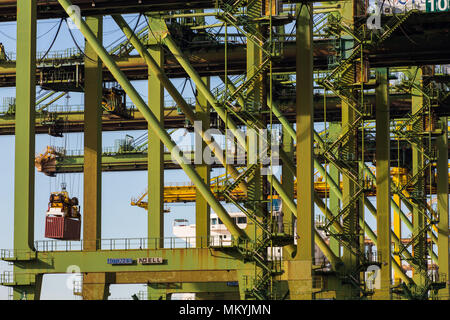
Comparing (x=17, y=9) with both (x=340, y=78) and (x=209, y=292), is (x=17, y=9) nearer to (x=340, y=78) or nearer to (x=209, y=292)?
(x=340, y=78)

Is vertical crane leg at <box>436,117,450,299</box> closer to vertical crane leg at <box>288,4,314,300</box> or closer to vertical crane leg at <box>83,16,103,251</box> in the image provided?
vertical crane leg at <box>288,4,314,300</box>

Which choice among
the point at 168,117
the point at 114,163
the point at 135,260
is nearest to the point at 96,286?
the point at 135,260

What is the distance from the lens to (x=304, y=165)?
51.0m

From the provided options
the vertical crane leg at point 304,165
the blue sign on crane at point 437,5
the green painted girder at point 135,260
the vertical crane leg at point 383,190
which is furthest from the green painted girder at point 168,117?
the green painted girder at point 135,260

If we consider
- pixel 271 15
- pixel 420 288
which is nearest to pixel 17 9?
pixel 271 15

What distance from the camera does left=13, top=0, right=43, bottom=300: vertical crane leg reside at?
4978 centimetres

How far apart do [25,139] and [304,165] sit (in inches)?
495

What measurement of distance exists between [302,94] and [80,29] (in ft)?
35.6

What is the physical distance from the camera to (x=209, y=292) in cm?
6712

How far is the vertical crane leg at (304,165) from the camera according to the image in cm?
4988

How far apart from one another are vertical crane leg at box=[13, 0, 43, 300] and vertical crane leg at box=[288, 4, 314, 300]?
11.8 metres

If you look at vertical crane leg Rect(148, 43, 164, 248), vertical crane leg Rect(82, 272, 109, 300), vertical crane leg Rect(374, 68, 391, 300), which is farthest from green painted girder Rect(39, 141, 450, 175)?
vertical crane leg Rect(82, 272, 109, 300)

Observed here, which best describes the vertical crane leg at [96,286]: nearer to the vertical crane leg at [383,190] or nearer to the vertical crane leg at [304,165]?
the vertical crane leg at [304,165]

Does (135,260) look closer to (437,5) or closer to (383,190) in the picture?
(383,190)
